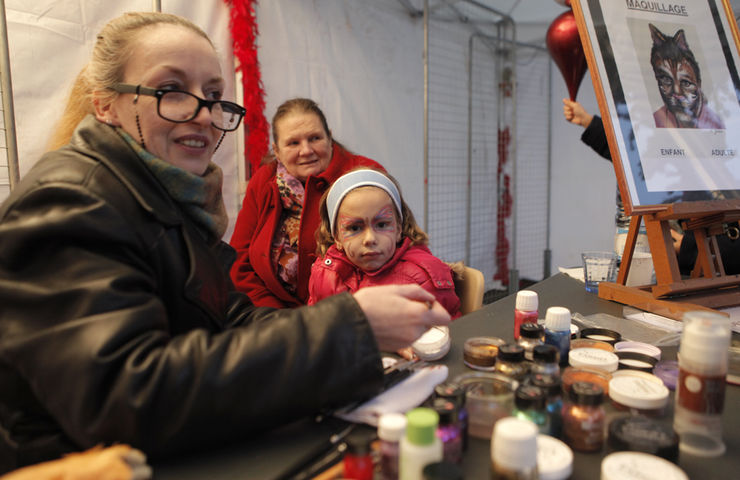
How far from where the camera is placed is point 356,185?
175 cm

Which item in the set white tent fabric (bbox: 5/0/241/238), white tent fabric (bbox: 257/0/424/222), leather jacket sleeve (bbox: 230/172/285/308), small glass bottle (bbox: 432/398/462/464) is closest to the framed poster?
small glass bottle (bbox: 432/398/462/464)

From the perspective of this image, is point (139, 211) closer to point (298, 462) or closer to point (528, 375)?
point (298, 462)

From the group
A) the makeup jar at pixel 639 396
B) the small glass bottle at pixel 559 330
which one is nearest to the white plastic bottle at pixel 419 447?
the makeup jar at pixel 639 396

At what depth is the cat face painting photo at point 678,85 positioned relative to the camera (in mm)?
1498

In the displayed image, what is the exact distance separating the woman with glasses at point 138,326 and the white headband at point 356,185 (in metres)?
0.89

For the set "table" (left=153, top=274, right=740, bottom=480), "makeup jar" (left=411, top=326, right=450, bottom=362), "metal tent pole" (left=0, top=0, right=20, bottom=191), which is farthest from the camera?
"metal tent pole" (left=0, top=0, right=20, bottom=191)

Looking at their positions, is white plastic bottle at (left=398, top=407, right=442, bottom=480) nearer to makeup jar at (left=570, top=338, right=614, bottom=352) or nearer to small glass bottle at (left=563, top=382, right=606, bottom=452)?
small glass bottle at (left=563, top=382, right=606, bottom=452)

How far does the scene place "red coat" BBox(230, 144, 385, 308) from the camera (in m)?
2.23

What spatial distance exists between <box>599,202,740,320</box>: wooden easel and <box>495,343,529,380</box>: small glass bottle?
71 cm

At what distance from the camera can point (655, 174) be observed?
1411 millimetres

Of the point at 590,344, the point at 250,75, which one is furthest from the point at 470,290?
the point at 250,75

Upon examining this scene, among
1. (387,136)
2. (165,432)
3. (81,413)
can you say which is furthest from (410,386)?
(387,136)

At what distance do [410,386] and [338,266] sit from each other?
3.34 feet

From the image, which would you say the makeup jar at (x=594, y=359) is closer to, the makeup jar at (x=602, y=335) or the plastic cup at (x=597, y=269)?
the makeup jar at (x=602, y=335)
